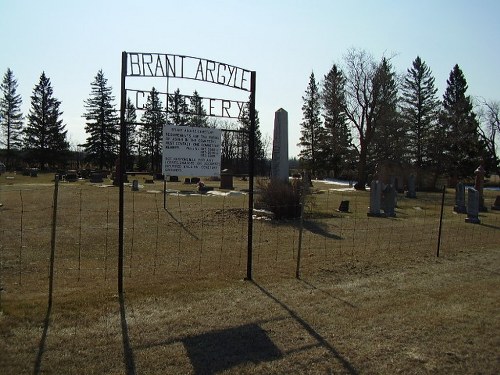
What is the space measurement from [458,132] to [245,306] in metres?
45.3

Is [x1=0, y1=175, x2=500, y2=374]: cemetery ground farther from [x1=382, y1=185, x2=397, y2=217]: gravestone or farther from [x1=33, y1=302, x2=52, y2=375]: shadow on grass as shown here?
[x1=382, y1=185, x2=397, y2=217]: gravestone

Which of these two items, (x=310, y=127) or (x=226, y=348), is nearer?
(x=226, y=348)

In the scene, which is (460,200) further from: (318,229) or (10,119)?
(10,119)

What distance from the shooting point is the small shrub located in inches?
577

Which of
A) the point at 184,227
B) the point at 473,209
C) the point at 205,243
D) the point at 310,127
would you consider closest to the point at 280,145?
the point at 473,209

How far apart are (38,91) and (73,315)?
218 feet

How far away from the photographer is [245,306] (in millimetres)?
5629

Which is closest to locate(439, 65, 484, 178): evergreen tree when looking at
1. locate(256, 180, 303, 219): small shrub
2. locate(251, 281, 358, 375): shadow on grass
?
locate(256, 180, 303, 219): small shrub

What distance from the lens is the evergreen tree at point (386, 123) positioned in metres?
38.7

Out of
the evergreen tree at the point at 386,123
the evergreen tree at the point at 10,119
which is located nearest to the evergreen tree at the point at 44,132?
the evergreen tree at the point at 10,119

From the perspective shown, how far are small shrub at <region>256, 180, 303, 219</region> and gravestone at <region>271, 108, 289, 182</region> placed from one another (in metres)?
2.64

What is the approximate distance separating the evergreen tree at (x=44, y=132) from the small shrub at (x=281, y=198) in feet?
177

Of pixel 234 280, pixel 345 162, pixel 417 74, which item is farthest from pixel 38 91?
pixel 234 280

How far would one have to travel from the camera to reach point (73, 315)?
5.02m
